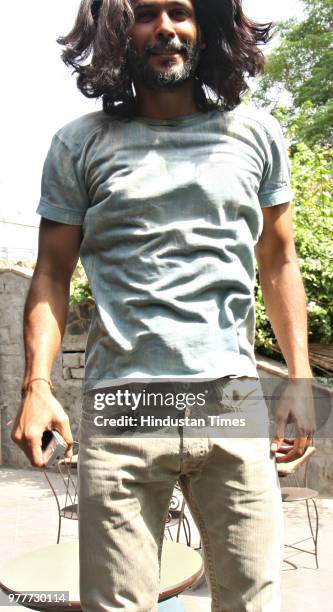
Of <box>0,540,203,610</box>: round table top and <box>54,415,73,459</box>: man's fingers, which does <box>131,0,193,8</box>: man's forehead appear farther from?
<box>0,540,203,610</box>: round table top

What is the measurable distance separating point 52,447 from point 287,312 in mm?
571

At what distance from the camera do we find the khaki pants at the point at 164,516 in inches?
51.6

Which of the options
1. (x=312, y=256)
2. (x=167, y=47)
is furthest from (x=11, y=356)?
(x=167, y=47)

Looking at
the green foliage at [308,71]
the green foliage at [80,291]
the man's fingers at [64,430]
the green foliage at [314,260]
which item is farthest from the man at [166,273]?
the green foliage at [308,71]

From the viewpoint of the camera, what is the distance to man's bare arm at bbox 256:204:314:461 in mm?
1479

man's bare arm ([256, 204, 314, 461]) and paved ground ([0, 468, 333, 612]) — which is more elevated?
man's bare arm ([256, 204, 314, 461])

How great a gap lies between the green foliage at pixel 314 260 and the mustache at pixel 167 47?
498 cm

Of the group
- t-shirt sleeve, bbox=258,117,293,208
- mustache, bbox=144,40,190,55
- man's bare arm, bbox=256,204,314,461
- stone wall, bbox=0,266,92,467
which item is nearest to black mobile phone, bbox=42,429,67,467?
man's bare arm, bbox=256,204,314,461

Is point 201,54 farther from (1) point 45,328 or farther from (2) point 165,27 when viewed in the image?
(1) point 45,328

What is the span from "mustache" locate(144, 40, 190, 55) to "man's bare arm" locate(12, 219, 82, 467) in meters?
0.40

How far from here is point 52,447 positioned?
4.42 feet

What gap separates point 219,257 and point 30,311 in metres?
0.40

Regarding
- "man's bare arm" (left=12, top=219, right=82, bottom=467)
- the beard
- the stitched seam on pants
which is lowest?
the stitched seam on pants

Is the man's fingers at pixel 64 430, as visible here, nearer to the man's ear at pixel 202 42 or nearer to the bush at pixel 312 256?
the man's ear at pixel 202 42
